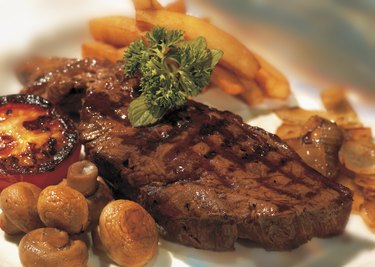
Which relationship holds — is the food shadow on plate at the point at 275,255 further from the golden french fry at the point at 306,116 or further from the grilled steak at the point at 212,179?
the golden french fry at the point at 306,116

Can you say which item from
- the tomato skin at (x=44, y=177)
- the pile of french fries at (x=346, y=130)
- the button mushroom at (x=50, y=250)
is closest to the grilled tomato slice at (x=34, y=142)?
the tomato skin at (x=44, y=177)

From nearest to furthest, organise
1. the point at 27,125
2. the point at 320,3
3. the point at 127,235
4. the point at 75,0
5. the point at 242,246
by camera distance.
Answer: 1. the point at 127,235
2. the point at 242,246
3. the point at 27,125
4. the point at 320,3
5. the point at 75,0

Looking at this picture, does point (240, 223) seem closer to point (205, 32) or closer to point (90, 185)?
point (90, 185)

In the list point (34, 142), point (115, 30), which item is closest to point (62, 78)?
point (34, 142)

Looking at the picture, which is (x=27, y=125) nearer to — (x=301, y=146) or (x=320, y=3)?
(x=301, y=146)

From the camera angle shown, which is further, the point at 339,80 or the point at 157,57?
the point at 339,80

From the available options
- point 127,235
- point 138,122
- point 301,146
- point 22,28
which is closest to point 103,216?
point 127,235
